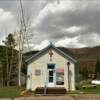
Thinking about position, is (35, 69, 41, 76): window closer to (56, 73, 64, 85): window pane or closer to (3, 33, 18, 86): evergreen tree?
(56, 73, 64, 85): window pane

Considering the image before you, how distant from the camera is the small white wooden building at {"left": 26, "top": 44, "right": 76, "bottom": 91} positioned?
31.1m

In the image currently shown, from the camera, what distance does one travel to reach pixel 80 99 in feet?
66.8

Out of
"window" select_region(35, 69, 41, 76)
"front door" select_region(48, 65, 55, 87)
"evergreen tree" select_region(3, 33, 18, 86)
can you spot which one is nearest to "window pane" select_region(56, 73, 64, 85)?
"front door" select_region(48, 65, 55, 87)

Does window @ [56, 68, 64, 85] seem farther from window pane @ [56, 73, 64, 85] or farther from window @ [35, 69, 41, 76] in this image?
window @ [35, 69, 41, 76]

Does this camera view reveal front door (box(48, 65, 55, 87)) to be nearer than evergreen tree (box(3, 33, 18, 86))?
Yes

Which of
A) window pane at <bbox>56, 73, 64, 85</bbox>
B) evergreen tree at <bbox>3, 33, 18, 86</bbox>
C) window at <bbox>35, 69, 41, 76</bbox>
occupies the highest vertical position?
evergreen tree at <bbox>3, 33, 18, 86</bbox>

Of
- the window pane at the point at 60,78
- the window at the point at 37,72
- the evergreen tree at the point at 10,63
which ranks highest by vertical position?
the evergreen tree at the point at 10,63

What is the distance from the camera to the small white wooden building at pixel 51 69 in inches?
1224

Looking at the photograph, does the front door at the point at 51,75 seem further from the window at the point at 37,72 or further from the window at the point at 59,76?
the window at the point at 37,72

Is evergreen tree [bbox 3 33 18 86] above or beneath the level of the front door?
above

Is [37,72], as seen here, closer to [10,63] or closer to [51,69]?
[51,69]

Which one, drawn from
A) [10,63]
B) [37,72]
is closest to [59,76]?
[37,72]

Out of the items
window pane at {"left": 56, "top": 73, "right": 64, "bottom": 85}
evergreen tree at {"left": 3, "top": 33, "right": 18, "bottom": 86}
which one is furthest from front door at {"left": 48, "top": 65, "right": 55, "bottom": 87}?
evergreen tree at {"left": 3, "top": 33, "right": 18, "bottom": 86}

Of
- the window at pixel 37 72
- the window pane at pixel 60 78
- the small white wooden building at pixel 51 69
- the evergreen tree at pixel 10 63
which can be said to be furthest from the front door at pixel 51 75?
the evergreen tree at pixel 10 63
